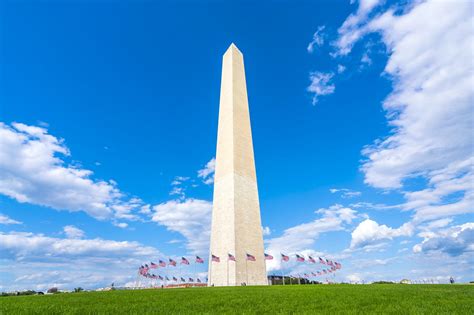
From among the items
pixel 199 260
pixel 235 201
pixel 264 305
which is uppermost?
pixel 235 201

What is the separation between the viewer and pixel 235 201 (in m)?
33.2

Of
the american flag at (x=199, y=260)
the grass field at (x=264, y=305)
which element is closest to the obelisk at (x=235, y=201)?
the american flag at (x=199, y=260)

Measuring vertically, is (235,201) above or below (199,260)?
above

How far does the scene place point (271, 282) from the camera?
3716 cm

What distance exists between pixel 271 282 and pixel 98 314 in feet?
107

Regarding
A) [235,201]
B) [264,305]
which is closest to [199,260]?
[235,201]

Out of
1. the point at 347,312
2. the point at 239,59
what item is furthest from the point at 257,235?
the point at 347,312

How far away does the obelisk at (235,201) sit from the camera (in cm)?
3164

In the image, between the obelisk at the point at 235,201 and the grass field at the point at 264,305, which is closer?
the grass field at the point at 264,305

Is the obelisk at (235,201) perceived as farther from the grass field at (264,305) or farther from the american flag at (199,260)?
the grass field at (264,305)

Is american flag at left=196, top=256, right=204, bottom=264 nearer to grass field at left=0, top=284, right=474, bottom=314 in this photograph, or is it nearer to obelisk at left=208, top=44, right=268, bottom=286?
obelisk at left=208, top=44, right=268, bottom=286

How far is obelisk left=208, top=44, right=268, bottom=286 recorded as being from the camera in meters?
31.6

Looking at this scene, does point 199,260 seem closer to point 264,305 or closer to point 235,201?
point 235,201

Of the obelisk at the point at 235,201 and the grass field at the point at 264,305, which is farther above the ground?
the obelisk at the point at 235,201
